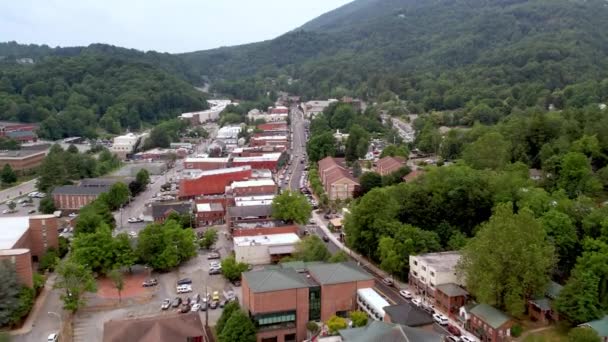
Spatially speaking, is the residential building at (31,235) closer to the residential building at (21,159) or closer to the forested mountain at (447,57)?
the residential building at (21,159)

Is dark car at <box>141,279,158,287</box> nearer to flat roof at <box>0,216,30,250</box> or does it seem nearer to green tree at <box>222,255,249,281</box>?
green tree at <box>222,255,249,281</box>

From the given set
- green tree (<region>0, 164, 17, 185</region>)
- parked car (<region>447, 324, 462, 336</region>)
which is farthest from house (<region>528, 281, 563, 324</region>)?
green tree (<region>0, 164, 17, 185</region>)

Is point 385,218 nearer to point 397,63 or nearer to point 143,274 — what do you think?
point 143,274

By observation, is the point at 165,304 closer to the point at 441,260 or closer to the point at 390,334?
the point at 390,334

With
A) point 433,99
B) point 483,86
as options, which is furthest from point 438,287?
point 483,86

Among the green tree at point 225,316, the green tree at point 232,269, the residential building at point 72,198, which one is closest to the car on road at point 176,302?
the green tree at point 232,269
